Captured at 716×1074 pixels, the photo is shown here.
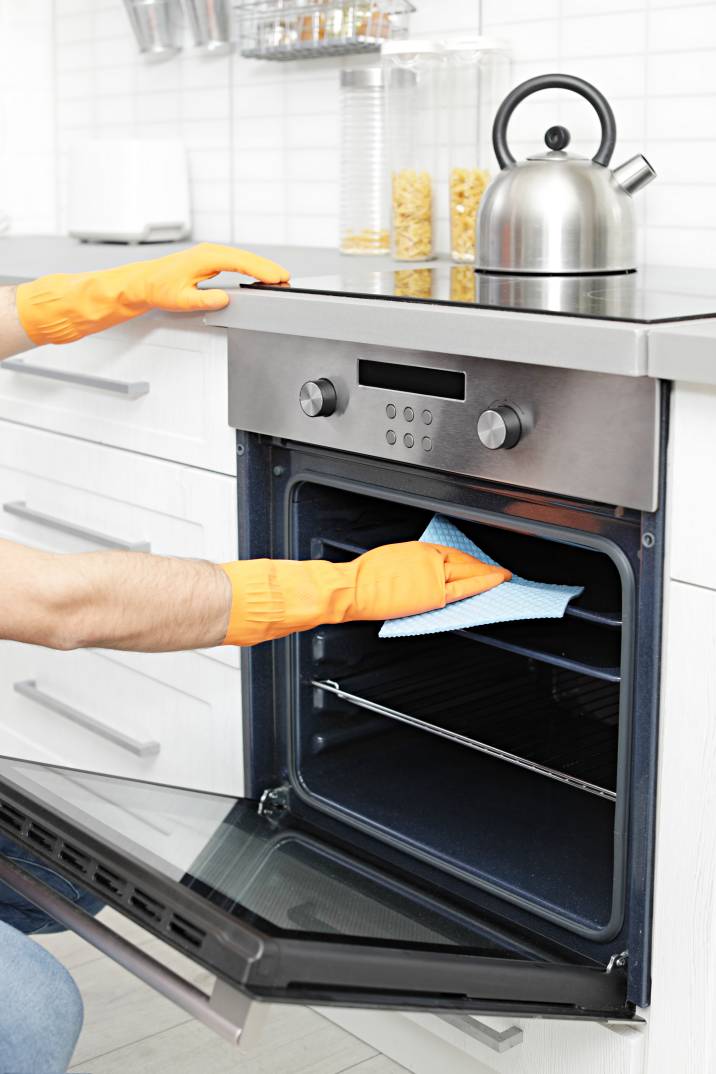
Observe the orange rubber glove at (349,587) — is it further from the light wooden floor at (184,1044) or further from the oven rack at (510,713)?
the light wooden floor at (184,1044)

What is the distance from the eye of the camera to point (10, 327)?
1.89 metres

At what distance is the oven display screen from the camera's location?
1.38 meters

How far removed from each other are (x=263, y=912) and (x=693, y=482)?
546 millimetres

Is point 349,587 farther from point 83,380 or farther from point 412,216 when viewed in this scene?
point 412,216

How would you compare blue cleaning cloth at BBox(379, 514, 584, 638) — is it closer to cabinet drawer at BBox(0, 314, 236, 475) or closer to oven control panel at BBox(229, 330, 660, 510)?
oven control panel at BBox(229, 330, 660, 510)

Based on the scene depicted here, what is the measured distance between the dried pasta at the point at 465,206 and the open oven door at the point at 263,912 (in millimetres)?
1034

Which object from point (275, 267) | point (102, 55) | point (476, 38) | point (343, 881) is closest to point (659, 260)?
point (476, 38)

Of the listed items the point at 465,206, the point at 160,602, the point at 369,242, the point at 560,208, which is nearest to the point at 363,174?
the point at 369,242

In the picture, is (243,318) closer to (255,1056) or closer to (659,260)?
(659,260)

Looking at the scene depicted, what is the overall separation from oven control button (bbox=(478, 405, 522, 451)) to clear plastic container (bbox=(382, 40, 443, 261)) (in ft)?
3.04

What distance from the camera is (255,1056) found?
1850mm

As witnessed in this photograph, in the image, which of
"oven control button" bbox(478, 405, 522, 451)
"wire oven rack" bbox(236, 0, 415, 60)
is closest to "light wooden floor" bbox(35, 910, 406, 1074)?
"oven control button" bbox(478, 405, 522, 451)

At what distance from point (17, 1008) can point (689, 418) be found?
80 centimetres

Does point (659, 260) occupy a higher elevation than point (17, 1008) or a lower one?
higher
